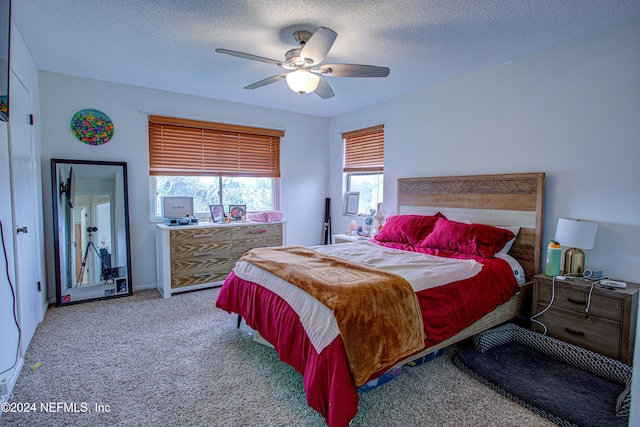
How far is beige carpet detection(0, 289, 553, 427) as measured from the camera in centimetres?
173

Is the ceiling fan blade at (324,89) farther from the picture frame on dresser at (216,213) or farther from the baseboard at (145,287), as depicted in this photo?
the baseboard at (145,287)

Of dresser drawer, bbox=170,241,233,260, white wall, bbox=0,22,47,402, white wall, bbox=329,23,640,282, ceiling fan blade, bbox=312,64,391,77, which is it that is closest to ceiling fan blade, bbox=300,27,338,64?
ceiling fan blade, bbox=312,64,391,77

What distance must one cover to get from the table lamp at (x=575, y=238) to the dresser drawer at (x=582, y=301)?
9.0 inches

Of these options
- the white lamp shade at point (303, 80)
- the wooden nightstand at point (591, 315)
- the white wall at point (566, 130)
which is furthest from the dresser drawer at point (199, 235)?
the wooden nightstand at point (591, 315)

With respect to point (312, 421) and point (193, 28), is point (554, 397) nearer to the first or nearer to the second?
point (312, 421)

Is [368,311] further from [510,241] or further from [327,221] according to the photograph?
[327,221]

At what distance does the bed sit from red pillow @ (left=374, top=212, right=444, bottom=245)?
0.04 ft

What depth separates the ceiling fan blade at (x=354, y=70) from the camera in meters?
2.34

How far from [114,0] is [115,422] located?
253cm

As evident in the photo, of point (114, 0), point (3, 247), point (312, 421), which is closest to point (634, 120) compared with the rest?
point (312, 421)

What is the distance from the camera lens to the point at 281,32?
2424 millimetres

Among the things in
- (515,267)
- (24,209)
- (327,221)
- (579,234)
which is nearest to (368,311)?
(515,267)

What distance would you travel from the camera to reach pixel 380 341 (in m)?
1.65

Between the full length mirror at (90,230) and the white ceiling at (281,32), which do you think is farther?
the full length mirror at (90,230)
